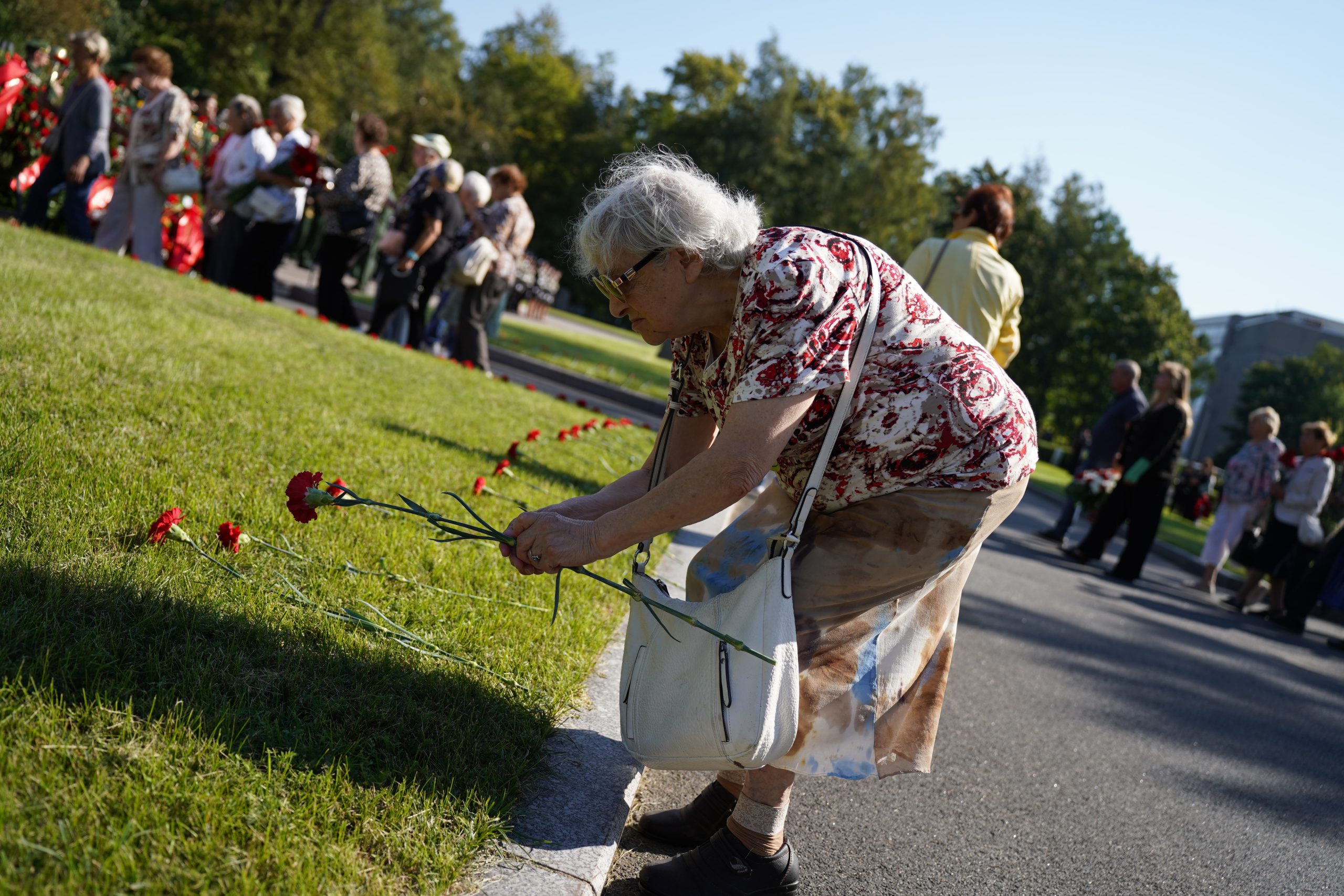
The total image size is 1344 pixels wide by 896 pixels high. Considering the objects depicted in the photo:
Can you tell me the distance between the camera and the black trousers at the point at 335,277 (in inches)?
397

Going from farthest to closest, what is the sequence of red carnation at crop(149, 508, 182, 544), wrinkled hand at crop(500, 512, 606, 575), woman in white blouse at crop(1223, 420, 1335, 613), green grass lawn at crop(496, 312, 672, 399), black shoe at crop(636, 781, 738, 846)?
green grass lawn at crop(496, 312, 672, 399)
woman in white blouse at crop(1223, 420, 1335, 613)
red carnation at crop(149, 508, 182, 544)
black shoe at crop(636, 781, 738, 846)
wrinkled hand at crop(500, 512, 606, 575)

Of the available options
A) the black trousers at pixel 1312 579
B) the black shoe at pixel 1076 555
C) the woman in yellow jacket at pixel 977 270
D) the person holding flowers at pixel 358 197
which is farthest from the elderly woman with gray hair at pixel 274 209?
the black trousers at pixel 1312 579

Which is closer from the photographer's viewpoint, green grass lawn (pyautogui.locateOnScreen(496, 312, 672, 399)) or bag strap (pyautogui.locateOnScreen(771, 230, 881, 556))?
bag strap (pyautogui.locateOnScreen(771, 230, 881, 556))

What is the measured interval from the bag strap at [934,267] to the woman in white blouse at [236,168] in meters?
6.95

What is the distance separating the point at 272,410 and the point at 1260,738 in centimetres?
539

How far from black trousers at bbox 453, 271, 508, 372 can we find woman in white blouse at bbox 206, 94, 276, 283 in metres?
2.19

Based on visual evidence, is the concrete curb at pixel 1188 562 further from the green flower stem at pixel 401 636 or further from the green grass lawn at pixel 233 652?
the green flower stem at pixel 401 636

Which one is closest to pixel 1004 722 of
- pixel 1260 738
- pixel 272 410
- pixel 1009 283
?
pixel 1260 738

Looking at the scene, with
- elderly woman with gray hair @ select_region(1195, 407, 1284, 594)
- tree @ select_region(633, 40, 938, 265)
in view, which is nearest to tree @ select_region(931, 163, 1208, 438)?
tree @ select_region(633, 40, 938, 265)

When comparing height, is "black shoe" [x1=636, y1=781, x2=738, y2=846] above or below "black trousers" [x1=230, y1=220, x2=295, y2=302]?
below

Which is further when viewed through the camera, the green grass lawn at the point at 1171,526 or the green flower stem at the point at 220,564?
the green grass lawn at the point at 1171,526

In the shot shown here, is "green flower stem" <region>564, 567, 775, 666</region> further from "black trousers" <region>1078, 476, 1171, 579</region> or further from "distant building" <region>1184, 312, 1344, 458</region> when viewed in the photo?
"distant building" <region>1184, 312, 1344, 458</region>

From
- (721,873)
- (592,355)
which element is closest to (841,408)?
(721,873)

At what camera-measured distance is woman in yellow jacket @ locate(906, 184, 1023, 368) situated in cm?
504
